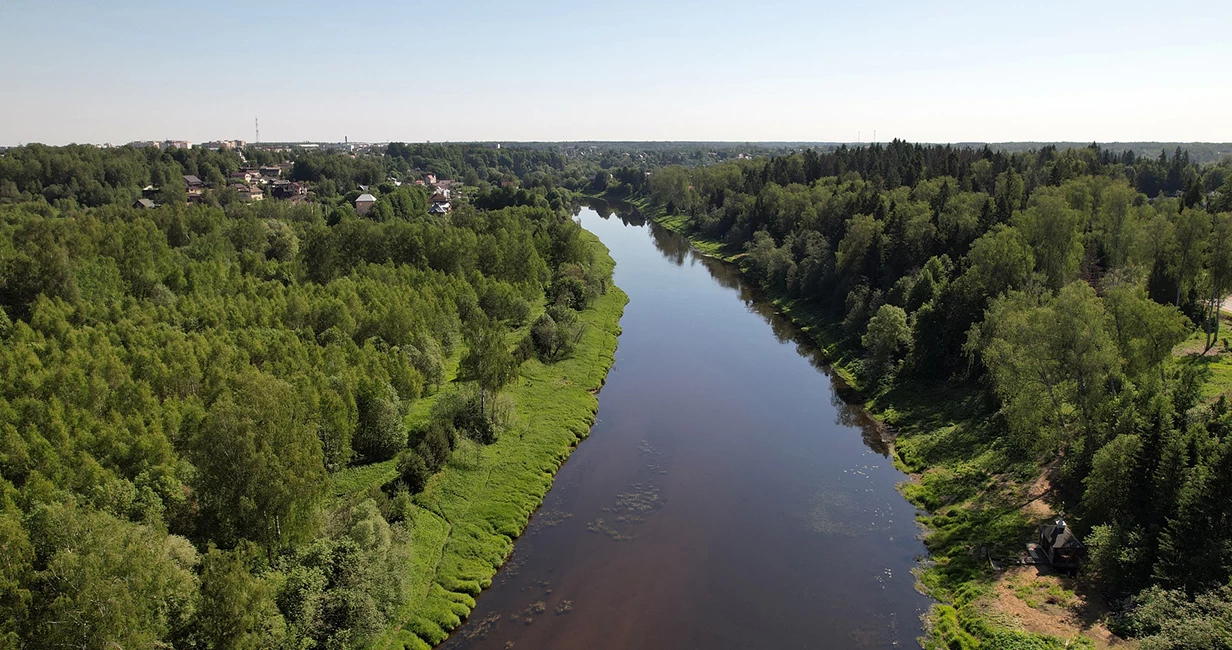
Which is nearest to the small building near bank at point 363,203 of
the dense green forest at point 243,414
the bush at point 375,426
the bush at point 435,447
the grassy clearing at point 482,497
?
the dense green forest at point 243,414

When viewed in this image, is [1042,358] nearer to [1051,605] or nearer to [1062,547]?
[1062,547]

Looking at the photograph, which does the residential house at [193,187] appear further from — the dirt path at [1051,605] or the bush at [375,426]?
the dirt path at [1051,605]

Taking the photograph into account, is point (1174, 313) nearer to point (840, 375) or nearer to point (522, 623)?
point (840, 375)

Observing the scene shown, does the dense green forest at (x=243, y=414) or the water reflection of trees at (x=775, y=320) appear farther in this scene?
the water reflection of trees at (x=775, y=320)

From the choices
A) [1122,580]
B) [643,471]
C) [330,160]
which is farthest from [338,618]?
[330,160]

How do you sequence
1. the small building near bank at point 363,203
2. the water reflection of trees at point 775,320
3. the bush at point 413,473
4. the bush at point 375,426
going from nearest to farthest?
1. the bush at point 413,473
2. the bush at point 375,426
3. the water reflection of trees at point 775,320
4. the small building near bank at point 363,203
